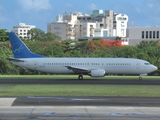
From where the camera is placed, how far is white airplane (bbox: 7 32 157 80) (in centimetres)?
5412

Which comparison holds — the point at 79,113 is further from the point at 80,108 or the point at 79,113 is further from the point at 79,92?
the point at 79,92

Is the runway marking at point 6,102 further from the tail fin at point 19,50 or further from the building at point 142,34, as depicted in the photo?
the building at point 142,34

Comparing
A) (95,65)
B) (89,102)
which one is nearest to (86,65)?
(95,65)

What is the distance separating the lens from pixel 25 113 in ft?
68.2

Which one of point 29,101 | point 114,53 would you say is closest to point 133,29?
point 114,53

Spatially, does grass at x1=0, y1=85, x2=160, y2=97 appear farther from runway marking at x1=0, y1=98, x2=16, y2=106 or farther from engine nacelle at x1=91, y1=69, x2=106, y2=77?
engine nacelle at x1=91, y1=69, x2=106, y2=77

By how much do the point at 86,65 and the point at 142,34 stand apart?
402 ft

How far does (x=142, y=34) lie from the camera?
17512 cm

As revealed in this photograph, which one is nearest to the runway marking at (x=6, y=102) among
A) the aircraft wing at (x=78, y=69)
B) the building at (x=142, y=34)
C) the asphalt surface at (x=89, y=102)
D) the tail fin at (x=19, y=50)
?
the asphalt surface at (x=89, y=102)

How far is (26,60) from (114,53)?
120ft

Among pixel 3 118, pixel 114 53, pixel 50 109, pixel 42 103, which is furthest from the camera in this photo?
pixel 114 53

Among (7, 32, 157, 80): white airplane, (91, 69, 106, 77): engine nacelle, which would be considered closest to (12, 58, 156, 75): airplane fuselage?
(7, 32, 157, 80): white airplane

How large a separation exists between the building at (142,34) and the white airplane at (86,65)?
4739 inches

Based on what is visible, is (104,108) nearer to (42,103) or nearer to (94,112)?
(94,112)
